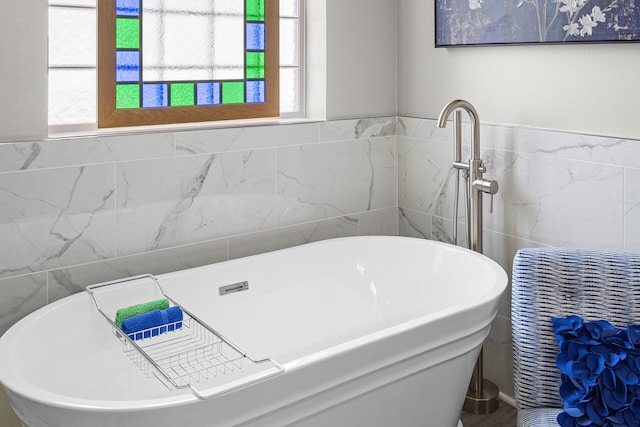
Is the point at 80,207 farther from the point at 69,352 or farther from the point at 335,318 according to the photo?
the point at 335,318

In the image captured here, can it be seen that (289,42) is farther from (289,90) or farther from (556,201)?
(556,201)

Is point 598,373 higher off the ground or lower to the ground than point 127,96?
lower

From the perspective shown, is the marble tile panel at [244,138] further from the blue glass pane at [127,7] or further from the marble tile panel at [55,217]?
the blue glass pane at [127,7]

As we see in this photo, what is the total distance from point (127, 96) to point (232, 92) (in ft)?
1.68

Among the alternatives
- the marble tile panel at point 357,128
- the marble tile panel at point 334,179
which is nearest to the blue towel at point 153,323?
the marble tile panel at point 334,179

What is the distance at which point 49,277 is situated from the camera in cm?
247

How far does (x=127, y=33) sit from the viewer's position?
2.75 metres

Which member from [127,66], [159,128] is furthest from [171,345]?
[127,66]

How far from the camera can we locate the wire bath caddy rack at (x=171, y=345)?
2324mm

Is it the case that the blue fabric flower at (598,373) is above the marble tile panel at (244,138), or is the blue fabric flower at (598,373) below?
below

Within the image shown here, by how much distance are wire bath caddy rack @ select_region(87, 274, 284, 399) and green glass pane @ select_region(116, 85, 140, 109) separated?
76 centimetres

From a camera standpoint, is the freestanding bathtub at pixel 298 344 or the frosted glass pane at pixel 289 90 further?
the frosted glass pane at pixel 289 90

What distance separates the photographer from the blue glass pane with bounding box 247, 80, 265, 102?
10.4 ft

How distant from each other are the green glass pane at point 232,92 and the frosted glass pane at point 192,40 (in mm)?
34
